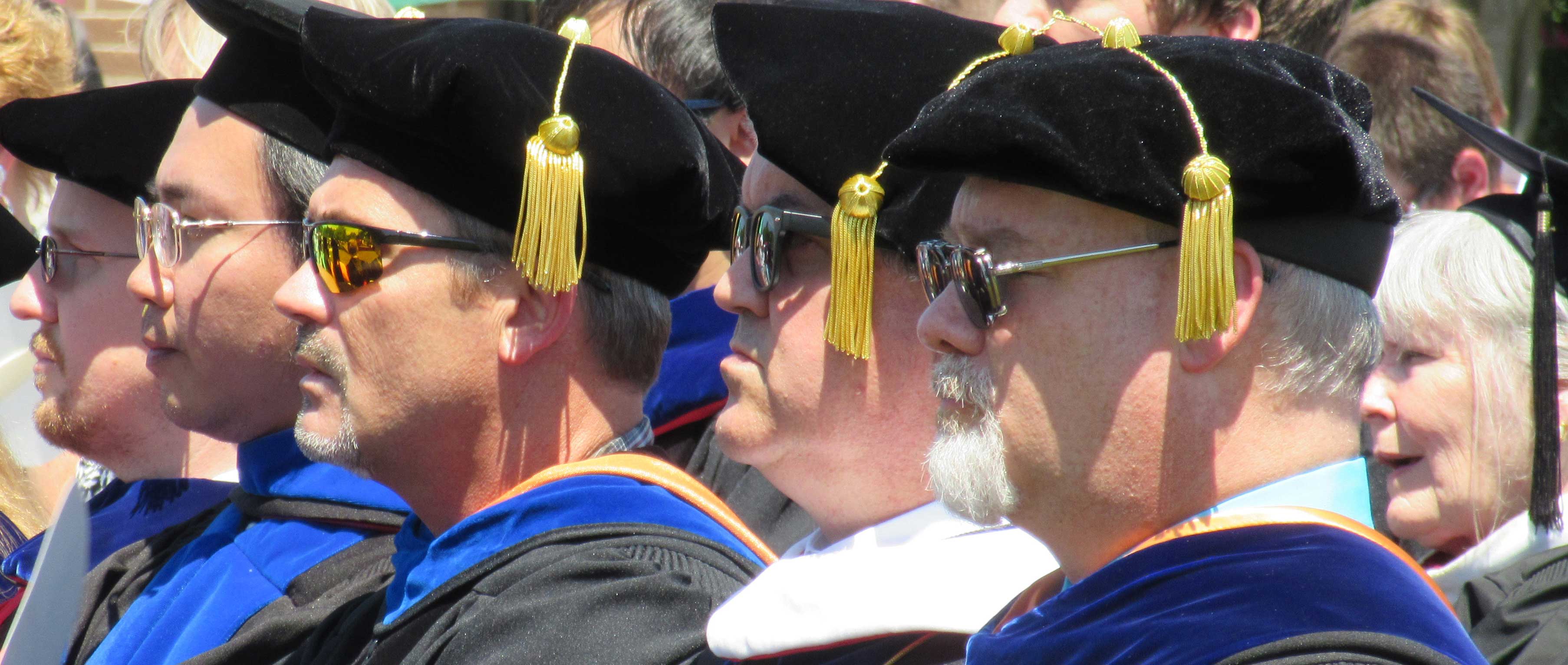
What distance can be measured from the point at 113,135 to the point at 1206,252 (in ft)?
8.44

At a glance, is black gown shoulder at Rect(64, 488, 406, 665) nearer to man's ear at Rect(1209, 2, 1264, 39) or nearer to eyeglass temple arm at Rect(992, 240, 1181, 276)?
eyeglass temple arm at Rect(992, 240, 1181, 276)

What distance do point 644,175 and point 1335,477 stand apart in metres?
1.19

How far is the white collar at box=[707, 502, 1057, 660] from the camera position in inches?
72.6

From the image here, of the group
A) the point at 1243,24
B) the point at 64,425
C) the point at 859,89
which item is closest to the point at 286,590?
the point at 64,425

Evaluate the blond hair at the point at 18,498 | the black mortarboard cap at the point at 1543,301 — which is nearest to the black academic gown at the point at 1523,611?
the black mortarboard cap at the point at 1543,301

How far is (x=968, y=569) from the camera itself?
1918 mm

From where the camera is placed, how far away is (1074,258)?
5.51 ft

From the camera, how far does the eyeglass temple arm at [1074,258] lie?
1.67m

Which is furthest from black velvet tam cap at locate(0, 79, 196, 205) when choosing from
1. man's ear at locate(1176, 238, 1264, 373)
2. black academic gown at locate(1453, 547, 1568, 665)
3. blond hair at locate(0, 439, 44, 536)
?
black academic gown at locate(1453, 547, 1568, 665)

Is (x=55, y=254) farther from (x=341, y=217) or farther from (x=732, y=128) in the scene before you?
(x=732, y=128)

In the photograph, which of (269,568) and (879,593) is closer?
(879,593)

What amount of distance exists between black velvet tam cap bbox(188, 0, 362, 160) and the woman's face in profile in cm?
217

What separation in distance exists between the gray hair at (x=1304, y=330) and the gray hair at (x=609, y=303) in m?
1.22

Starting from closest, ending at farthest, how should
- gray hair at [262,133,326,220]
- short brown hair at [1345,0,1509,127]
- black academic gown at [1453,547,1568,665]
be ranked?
black academic gown at [1453,547,1568,665] → gray hair at [262,133,326,220] → short brown hair at [1345,0,1509,127]
